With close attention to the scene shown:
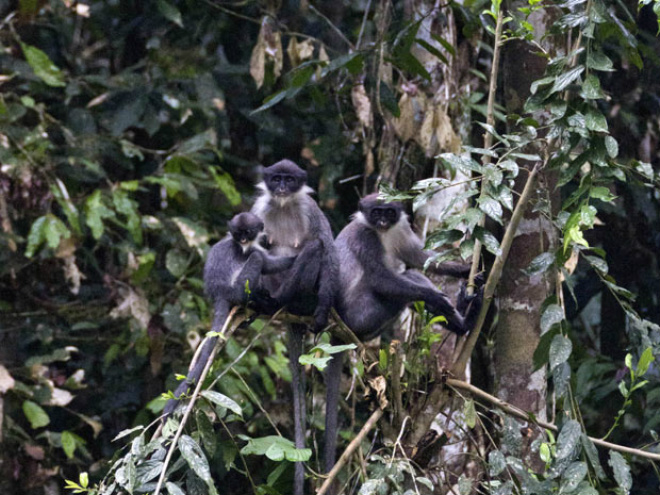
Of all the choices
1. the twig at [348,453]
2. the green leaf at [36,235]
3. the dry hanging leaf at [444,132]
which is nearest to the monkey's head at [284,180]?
the dry hanging leaf at [444,132]

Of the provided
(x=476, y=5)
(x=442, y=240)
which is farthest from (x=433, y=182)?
(x=476, y=5)

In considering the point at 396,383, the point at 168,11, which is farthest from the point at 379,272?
the point at 168,11

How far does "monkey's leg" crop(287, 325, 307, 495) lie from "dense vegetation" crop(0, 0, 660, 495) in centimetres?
12

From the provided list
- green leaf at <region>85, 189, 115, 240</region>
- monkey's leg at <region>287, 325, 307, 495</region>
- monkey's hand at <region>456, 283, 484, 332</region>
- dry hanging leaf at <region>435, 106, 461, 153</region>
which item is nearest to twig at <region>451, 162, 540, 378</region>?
monkey's hand at <region>456, 283, 484, 332</region>

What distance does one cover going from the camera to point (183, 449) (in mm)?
2953

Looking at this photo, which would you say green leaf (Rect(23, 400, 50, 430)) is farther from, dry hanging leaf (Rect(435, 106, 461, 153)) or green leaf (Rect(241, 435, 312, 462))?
dry hanging leaf (Rect(435, 106, 461, 153))

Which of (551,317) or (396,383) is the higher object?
(551,317)

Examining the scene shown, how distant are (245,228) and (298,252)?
419 millimetres

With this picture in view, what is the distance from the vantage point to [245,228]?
4.70m

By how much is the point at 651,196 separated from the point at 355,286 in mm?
2390

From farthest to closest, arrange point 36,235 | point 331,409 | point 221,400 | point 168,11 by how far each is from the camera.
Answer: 1. point 168,11
2. point 36,235
3. point 331,409
4. point 221,400

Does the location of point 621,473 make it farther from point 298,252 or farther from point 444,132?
point 298,252

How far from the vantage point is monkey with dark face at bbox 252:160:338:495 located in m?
4.36

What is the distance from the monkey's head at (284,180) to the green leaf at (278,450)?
6.36 ft
